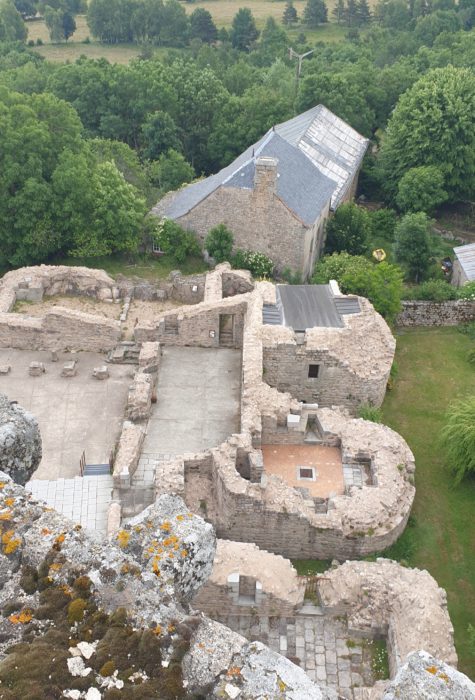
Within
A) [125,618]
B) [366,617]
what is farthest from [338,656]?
[125,618]

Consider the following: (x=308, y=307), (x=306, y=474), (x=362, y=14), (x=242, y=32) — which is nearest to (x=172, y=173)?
(x=308, y=307)

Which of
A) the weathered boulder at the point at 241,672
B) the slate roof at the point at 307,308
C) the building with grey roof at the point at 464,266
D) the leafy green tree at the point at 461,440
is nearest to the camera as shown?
the weathered boulder at the point at 241,672

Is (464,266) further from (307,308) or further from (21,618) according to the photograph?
(21,618)

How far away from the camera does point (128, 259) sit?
121 ft

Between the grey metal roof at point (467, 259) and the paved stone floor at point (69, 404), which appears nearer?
the paved stone floor at point (69, 404)

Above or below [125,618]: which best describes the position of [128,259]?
below

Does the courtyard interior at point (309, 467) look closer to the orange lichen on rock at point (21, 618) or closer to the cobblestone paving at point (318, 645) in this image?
the cobblestone paving at point (318, 645)

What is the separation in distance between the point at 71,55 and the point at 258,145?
218 feet

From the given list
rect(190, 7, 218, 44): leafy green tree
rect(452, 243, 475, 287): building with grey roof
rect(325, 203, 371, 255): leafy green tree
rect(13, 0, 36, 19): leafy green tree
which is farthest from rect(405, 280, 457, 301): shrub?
rect(13, 0, 36, 19): leafy green tree

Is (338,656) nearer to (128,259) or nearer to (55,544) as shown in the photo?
(55,544)

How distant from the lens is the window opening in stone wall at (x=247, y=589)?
18.3 metres

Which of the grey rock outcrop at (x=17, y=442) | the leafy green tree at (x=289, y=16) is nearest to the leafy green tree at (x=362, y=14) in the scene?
the leafy green tree at (x=289, y=16)

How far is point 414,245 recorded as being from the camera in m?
Result: 40.2

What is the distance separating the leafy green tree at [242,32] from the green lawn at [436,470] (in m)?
71.0
